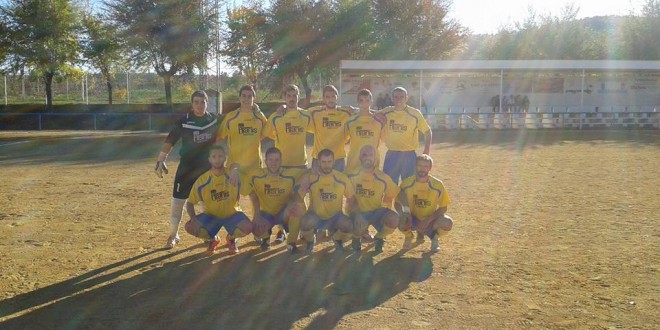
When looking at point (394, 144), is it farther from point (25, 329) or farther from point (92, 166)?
point (92, 166)

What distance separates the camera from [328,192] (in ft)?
20.0

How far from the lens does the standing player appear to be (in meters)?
6.23

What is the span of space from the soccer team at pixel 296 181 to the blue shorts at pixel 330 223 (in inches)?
0.4

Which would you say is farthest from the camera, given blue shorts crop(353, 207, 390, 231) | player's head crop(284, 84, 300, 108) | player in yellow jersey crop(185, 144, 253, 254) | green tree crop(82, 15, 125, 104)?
green tree crop(82, 15, 125, 104)

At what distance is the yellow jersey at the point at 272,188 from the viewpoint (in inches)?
246

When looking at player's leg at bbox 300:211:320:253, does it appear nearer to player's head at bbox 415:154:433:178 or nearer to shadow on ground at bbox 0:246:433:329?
shadow on ground at bbox 0:246:433:329

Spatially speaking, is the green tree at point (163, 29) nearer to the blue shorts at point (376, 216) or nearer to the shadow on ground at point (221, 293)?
the shadow on ground at point (221, 293)

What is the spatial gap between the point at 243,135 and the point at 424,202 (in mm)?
2078

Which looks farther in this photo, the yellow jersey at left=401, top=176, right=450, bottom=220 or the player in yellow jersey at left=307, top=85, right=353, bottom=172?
the player in yellow jersey at left=307, top=85, right=353, bottom=172

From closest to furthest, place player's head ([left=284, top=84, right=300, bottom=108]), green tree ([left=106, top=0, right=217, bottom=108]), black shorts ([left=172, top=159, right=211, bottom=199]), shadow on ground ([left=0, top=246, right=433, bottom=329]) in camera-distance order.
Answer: shadow on ground ([left=0, top=246, right=433, bottom=329]) → black shorts ([left=172, top=159, right=211, bottom=199]) → player's head ([left=284, top=84, right=300, bottom=108]) → green tree ([left=106, top=0, right=217, bottom=108])

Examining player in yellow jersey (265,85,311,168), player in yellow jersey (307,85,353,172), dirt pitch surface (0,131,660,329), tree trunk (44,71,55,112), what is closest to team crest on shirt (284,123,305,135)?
player in yellow jersey (265,85,311,168)

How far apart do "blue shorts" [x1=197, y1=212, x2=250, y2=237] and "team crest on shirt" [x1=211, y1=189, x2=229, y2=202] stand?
0.64 feet

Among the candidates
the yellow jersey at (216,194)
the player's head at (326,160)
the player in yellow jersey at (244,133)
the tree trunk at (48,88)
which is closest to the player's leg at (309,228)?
the player's head at (326,160)

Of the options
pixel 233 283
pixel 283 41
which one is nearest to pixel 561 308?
pixel 233 283
